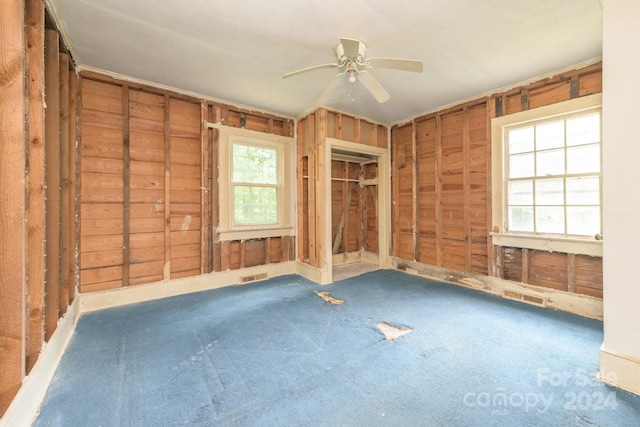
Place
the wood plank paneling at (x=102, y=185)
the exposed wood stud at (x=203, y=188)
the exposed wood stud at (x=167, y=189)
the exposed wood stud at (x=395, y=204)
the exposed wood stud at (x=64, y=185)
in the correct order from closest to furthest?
the exposed wood stud at (x=64, y=185), the wood plank paneling at (x=102, y=185), the exposed wood stud at (x=167, y=189), the exposed wood stud at (x=203, y=188), the exposed wood stud at (x=395, y=204)

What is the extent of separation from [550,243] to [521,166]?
106 cm

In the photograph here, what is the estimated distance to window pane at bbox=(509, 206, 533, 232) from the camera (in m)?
3.38

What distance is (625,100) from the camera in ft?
5.61

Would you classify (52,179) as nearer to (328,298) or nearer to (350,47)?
(350,47)

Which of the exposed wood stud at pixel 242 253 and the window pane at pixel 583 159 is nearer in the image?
the window pane at pixel 583 159

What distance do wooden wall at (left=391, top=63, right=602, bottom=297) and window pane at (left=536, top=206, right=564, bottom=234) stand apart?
0.31m

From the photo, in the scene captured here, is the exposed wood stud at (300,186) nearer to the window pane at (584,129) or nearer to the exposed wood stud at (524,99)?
the exposed wood stud at (524,99)

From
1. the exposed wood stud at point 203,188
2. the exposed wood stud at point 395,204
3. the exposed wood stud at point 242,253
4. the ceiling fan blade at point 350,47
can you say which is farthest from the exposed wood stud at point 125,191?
the exposed wood stud at point 395,204

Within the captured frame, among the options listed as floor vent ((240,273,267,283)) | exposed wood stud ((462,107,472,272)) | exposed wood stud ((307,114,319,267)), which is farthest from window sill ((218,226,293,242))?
exposed wood stud ((462,107,472,272))

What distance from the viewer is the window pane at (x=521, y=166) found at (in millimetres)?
3361

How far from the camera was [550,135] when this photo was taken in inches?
126

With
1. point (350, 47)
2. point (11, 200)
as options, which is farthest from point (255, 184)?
point (11, 200)

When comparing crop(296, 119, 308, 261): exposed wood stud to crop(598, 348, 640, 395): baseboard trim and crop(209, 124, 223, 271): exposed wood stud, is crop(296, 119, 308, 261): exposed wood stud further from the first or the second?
crop(598, 348, 640, 395): baseboard trim

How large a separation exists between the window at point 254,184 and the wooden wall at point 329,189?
26cm
